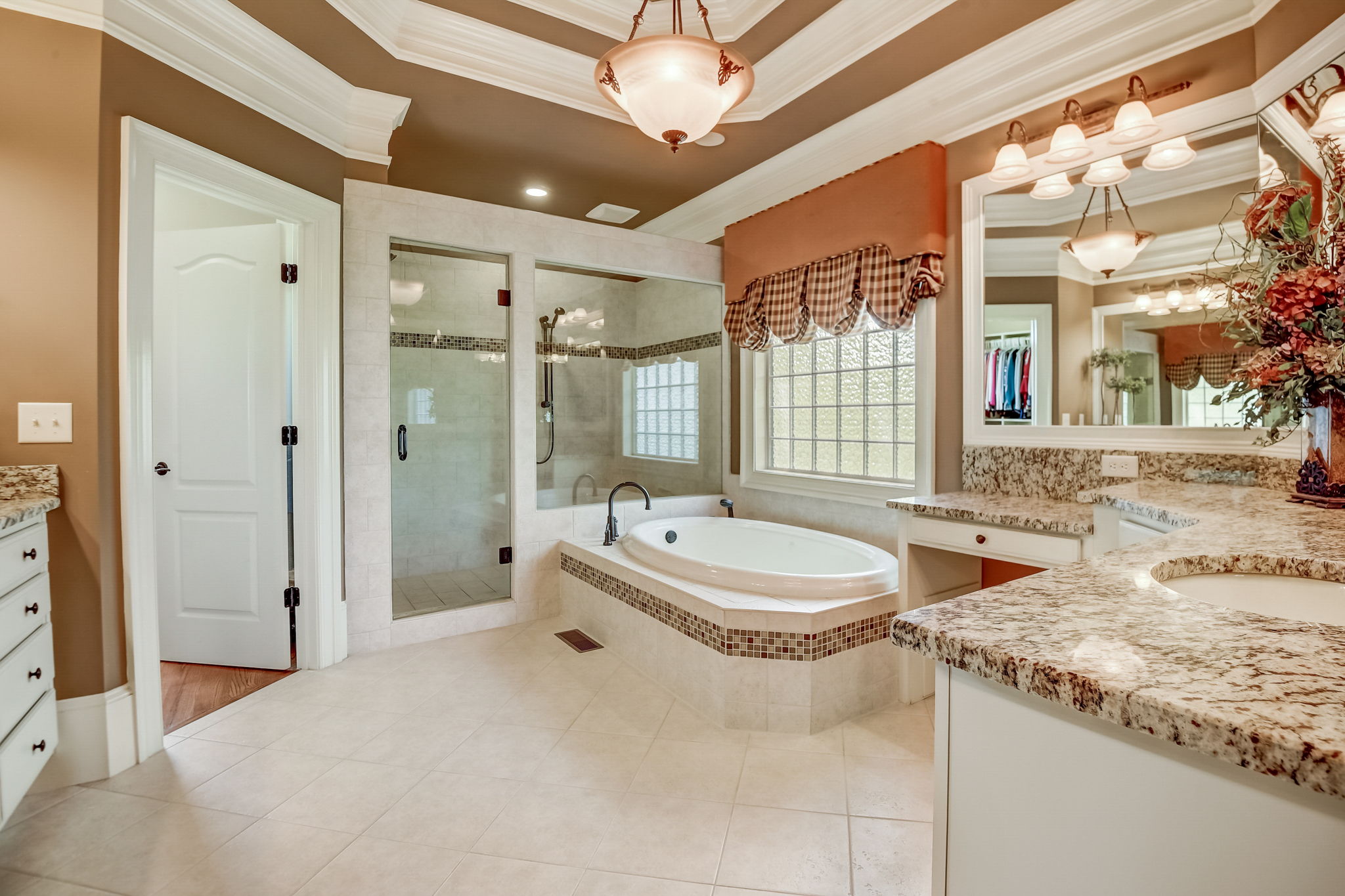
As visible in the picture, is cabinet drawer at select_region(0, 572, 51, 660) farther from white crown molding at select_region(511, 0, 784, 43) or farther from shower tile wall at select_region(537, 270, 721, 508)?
white crown molding at select_region(511, 0, 784, 43)

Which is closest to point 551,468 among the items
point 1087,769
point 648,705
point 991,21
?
point 648,705

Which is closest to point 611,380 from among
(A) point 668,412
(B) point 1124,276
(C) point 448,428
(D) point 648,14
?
(A) point 668,412

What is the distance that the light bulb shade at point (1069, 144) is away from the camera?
226 cm

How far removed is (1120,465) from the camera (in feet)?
7.48

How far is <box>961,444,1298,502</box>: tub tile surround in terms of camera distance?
1960 millimetres

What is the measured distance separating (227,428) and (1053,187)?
3.54 metres

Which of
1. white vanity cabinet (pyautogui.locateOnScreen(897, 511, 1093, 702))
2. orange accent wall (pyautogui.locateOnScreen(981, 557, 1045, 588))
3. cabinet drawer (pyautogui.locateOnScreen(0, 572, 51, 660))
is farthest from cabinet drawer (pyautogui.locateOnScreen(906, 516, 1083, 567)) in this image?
cabinet drawer (pyautogui.locateOnScreen(0, 572, 51, 660))

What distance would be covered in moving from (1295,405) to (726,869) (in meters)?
1.82

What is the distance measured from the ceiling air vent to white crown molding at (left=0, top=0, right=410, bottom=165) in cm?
153

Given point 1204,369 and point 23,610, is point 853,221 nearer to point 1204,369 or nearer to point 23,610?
point 1204,369

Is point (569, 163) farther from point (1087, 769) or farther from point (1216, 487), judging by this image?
point (1087, 769)

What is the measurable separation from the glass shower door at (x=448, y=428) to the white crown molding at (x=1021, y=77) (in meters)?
1.78

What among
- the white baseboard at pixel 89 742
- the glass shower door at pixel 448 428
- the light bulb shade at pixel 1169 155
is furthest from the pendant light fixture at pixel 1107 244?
the white baseboard at pixel 89 742

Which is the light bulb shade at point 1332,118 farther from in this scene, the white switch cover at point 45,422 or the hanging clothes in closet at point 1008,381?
the white switch cover at point 45,422
